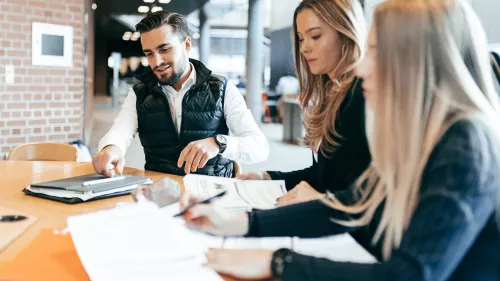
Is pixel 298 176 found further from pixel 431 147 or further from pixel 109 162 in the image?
pixel 431 147

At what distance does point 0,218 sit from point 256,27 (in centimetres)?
1154

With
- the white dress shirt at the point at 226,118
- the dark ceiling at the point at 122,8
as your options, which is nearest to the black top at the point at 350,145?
the white dress shirt at the point at 226,118

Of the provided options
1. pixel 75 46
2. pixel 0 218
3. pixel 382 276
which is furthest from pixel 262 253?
pixel 75 46

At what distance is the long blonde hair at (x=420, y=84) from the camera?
72 centimetres

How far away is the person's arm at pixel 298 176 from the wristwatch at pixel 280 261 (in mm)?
787

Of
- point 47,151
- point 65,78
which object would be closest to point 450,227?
point 47,151

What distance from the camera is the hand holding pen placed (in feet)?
3.27

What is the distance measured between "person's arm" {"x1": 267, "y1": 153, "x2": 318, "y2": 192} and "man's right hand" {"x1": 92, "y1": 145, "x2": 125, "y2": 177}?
590 millimetres

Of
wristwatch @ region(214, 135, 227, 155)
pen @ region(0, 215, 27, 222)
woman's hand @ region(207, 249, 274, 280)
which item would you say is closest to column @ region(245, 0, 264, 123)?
wristwatch @ region(214, 135, 227, 155)

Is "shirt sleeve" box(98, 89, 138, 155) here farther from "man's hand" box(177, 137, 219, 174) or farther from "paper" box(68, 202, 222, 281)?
"paper" box(68, 202, 222, 281)

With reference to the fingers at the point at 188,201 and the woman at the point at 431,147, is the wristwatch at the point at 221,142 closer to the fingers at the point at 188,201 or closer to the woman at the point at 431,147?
the fingers at the point at 188,201

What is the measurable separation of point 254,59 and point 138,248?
37.7ft

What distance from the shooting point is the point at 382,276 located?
0.72 metres

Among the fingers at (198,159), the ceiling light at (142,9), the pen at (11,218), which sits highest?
the ceiling light at (142,9)
